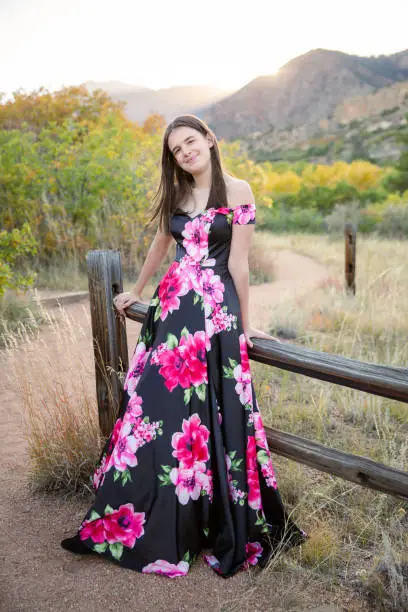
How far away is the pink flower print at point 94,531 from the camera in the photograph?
7.57ft

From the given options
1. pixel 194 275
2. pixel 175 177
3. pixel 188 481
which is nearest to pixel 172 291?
pixel 194 275

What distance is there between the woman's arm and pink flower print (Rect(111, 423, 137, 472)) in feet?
2.42

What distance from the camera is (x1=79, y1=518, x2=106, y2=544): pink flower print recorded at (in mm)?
2307

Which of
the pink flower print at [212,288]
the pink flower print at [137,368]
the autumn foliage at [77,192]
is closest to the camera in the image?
the pink flower print at [212,288]

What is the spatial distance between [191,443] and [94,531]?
0.59 metres

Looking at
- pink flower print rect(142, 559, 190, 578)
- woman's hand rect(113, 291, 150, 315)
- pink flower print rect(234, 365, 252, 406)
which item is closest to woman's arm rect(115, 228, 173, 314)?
woman's hand rect(113, 291, 150, 315)

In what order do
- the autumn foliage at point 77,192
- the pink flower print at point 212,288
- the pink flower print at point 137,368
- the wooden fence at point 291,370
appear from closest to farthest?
the wooden fence at point 291,370 → the pink flower print at point 212,288 → the pink flower print at point 137,368 → the autumn foliage at point 77,192

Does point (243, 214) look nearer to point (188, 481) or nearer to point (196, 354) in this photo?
point (196, 354)

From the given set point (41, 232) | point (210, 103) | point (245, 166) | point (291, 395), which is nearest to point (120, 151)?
point (41, 232)

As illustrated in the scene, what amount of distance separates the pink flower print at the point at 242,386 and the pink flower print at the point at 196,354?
136 millimetres

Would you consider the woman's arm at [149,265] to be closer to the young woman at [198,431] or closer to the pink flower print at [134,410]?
the young woman at [198,431]

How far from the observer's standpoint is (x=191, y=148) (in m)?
2.39

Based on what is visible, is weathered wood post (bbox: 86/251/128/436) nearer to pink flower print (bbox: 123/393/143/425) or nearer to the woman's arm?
the woman's arm

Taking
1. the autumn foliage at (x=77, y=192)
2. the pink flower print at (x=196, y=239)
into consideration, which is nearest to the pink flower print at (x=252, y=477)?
the pink flower print at (x=196, y=239)
